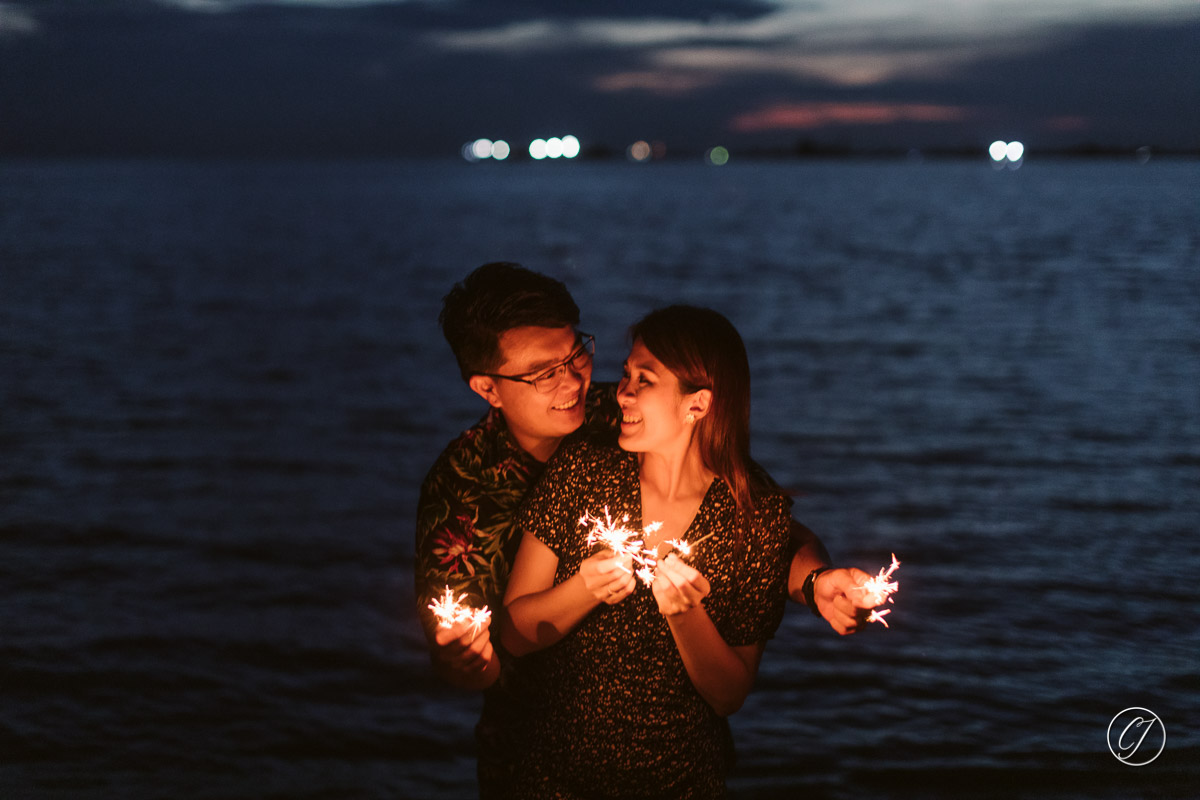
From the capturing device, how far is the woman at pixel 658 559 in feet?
11.6

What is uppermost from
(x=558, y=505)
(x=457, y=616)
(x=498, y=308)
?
(x=498, y=308)

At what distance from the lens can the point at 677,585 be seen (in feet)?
9.98

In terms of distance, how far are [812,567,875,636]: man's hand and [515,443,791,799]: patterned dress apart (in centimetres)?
21

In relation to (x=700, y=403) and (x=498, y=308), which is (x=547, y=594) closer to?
(x=700, y=403)

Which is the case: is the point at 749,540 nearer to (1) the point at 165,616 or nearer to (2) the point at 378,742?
(2) the point at 378,742

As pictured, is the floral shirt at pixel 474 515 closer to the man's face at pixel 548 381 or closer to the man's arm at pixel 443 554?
the man's arm at pixel 443 554

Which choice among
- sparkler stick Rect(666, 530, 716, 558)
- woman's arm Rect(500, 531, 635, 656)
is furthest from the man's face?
sparkler stick Rect(666, 530, 716, 558)

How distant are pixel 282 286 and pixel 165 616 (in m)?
33.2

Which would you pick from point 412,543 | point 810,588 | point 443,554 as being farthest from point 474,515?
point 412,543

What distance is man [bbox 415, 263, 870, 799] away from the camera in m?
3.90

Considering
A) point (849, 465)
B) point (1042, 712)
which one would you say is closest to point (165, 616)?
point (1042, 712)

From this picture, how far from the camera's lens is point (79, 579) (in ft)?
37.3

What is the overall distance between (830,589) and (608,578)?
831mm

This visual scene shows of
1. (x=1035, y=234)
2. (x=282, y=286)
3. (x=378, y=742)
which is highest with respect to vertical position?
(x=1035, y=234)
